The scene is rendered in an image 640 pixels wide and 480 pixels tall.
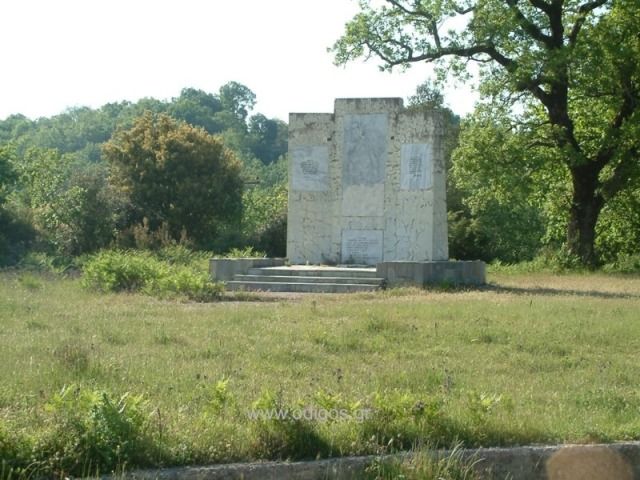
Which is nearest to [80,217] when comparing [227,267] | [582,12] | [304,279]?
[227,267]

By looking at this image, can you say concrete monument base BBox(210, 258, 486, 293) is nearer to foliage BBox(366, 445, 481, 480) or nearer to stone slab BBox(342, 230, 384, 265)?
stone slab BBox(342, 230, 384, 265)

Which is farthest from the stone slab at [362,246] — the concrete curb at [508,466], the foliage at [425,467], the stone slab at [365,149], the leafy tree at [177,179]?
the foliage at [425,467]

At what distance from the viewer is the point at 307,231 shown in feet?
80.4

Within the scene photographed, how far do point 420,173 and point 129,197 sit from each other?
1656cm

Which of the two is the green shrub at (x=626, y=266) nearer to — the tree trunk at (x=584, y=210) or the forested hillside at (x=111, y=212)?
the tree trunk at (x=584, y=210)

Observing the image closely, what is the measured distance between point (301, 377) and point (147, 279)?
10.8 meters

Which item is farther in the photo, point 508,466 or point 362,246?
point 362,246

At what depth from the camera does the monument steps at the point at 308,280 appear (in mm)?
20312

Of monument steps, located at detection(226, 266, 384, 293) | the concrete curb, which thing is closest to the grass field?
the concrete curb

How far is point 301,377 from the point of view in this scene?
8875mm

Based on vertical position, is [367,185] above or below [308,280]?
above

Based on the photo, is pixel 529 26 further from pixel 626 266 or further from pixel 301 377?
pixel 301 377

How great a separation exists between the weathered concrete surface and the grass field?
6853 mm

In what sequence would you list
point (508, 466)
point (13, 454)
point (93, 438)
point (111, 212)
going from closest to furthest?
point (13, 454)
point (93, 438)
point (508, 466)
point (111, 212)
